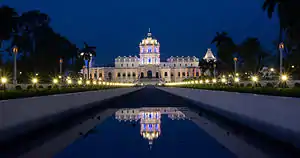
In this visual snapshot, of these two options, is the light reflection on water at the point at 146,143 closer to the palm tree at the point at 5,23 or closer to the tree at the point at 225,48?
the palm tree at the point at 5,23

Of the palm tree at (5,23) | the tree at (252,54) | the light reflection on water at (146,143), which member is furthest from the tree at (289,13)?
the tree at (252,54)

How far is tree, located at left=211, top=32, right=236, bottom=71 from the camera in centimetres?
13095

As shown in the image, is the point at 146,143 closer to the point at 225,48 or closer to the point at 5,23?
the point at 5,23

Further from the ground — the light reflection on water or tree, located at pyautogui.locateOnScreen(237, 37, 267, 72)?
tree, located at pyautogui.locateOnScreen(237, 37, 267, 72)

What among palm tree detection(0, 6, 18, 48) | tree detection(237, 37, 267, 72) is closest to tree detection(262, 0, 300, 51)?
palm tree detection(0, 6, 18, 48)

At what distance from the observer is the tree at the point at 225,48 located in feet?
430

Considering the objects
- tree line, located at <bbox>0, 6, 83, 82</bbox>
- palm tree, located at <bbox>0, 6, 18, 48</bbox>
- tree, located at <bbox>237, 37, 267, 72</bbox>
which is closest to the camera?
palm tree, located at <bbox>0, 6, 18, 48</bbox>

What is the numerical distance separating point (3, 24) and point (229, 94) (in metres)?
50.4

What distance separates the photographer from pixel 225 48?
133625 mm

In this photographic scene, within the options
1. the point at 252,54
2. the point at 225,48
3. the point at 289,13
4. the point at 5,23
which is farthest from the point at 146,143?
the point at 225,48

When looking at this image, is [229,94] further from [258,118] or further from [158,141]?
[158,141]

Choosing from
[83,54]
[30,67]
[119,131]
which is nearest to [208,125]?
[119,131]

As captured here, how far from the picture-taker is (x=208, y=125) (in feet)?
53.8

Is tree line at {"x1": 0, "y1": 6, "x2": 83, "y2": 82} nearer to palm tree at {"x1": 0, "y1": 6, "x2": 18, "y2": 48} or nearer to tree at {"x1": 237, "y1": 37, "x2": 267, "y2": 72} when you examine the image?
palm tree at {"x1": 0, "y1": 6, "x2": 18, "y2": 48}
